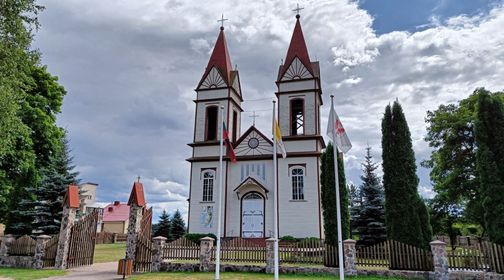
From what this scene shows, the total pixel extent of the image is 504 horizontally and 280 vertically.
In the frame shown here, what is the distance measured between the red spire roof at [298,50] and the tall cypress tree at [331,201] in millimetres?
9296

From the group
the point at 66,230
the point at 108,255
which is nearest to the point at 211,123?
the point at 108,255

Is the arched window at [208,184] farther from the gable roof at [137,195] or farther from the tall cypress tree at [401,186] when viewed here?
the tall cypress tree at [401,186]

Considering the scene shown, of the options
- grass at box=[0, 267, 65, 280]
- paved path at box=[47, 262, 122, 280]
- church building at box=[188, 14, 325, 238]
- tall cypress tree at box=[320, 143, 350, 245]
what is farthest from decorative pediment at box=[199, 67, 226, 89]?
grass at box=[0, 267, 65, 280]

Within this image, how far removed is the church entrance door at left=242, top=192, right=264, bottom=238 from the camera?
74.1 feet

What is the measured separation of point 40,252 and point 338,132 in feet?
46.1

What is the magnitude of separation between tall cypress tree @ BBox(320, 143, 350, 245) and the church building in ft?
17.4

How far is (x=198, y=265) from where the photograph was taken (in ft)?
47.2

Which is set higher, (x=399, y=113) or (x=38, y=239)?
(x=399, y=113)

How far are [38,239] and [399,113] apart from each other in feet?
56.4

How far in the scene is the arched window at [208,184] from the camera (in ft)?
77.5

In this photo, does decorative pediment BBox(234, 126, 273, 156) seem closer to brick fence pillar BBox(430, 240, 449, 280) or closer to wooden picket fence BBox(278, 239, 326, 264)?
wooden picket fence BBox(278, 239, 326, 264)

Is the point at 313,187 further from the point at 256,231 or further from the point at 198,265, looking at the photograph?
the point at 198,265

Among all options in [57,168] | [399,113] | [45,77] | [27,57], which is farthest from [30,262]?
[399,113]

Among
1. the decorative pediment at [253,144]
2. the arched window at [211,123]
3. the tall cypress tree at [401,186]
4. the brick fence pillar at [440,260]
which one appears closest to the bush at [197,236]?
the decorative pediment at [253,144]
